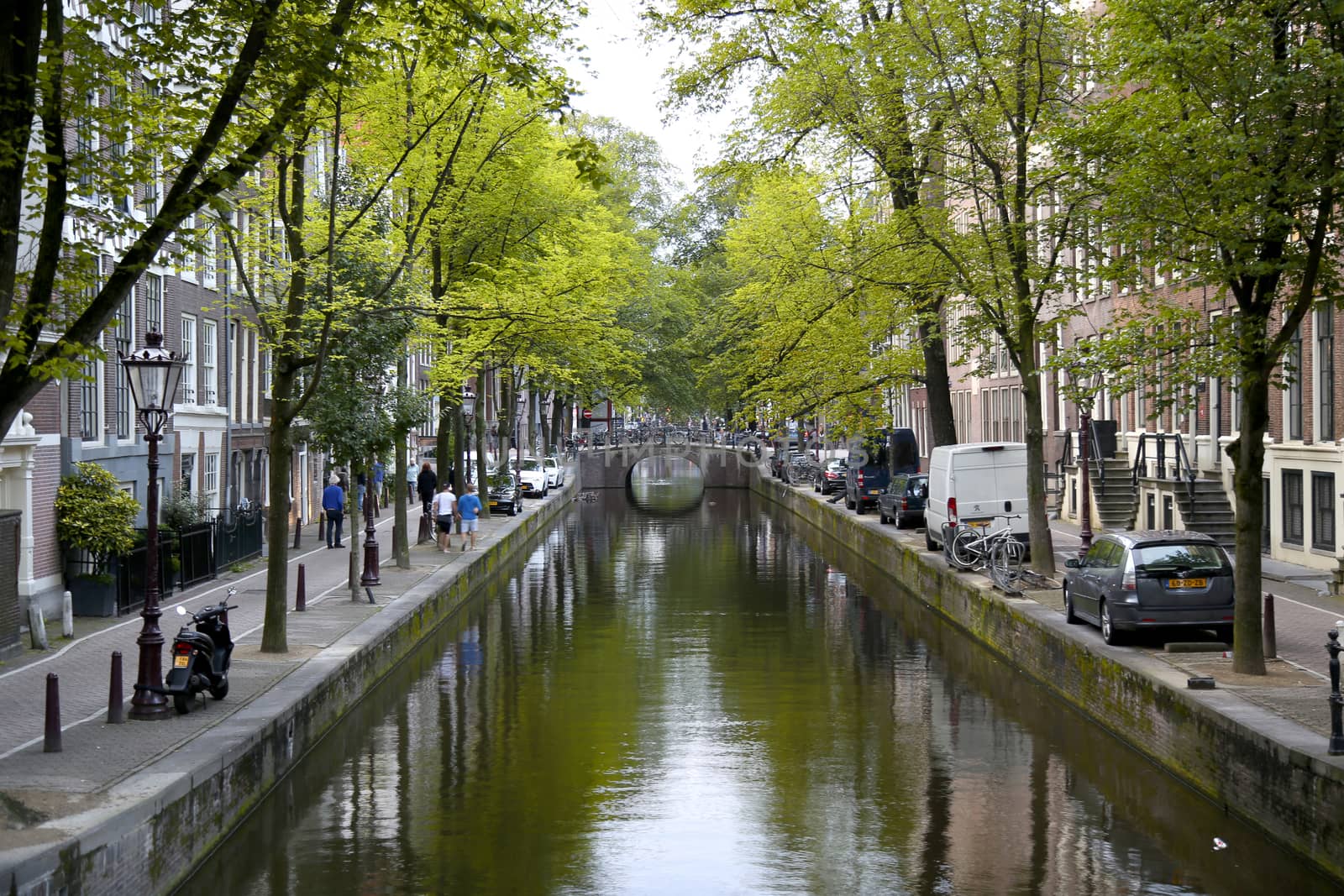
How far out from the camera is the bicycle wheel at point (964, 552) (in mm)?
27109

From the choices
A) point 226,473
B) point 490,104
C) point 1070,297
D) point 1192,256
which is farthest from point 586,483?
point 1192,256

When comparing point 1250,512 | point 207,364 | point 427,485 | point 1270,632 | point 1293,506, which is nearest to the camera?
point 1250,512

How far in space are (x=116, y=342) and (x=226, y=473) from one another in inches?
364

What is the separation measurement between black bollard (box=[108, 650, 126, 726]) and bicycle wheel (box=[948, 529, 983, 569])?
55.7 ft

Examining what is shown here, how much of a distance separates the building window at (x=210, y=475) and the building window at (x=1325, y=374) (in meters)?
22.9

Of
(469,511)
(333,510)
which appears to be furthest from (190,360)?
(469,511)

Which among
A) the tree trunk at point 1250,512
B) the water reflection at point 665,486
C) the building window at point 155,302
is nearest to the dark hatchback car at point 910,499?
the building window at point 155,302

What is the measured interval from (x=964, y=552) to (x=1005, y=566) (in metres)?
→ 3.66

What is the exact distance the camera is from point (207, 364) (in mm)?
33781

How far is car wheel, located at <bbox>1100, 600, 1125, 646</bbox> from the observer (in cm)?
1767

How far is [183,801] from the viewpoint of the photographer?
35.6 ft

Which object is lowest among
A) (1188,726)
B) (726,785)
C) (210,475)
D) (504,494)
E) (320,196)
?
(726,785)

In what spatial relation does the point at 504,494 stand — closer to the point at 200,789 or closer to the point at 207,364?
the point at 207,364

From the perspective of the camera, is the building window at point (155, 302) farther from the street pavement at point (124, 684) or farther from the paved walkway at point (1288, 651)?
the paved walkway at point (1288, 651)
